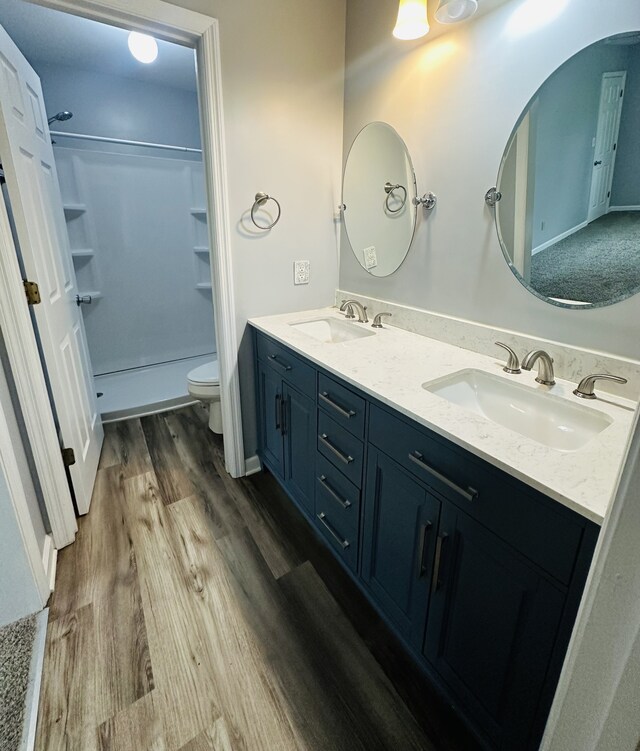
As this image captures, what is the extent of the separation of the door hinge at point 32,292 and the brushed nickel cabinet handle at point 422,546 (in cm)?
162

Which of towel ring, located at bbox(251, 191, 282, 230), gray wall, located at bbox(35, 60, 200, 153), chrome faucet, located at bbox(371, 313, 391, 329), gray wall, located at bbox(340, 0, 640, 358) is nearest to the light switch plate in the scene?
gray wall, located at bbox(340, 0, 640, 358)

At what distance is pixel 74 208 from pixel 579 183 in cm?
337

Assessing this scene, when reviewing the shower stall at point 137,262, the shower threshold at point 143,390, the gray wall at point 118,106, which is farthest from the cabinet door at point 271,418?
the gray wall at point 118,106

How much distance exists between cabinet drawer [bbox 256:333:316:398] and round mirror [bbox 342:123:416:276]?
25.7 inches

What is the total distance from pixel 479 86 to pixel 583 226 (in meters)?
0.63

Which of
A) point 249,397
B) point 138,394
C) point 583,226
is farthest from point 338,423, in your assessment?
point 138,394

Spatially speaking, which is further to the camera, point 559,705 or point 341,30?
point 341,30

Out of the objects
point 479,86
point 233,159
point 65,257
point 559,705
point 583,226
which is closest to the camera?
point 559,705

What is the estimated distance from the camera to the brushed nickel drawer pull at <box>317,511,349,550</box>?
1451 mm

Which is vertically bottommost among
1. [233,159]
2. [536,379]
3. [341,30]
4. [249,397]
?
[249,397]

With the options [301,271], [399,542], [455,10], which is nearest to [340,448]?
[399,542]

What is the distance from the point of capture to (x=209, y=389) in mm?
2393

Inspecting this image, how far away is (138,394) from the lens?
3.01m

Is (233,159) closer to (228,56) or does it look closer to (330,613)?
(228,56)
